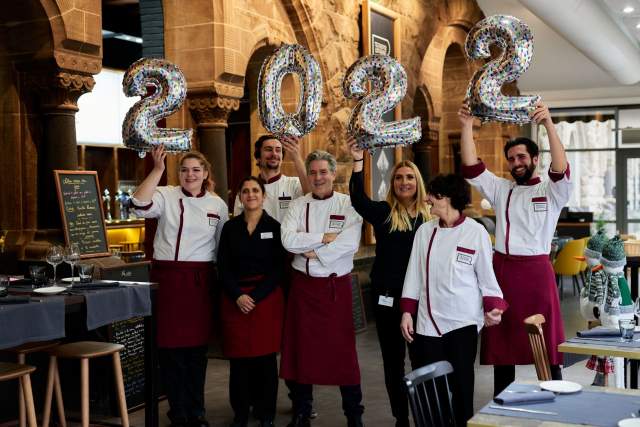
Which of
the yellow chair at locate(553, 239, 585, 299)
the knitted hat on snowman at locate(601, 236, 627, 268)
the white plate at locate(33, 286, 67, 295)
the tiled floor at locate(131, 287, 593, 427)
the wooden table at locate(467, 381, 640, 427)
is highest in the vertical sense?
the knitted hat on snowman at locate(601, 236, 627, 268)

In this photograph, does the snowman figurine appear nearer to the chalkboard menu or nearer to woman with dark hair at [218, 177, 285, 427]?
woman with dark hair at [218, 177, 285, 427]

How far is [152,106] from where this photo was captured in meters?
4.29

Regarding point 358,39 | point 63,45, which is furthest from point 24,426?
point 358,39

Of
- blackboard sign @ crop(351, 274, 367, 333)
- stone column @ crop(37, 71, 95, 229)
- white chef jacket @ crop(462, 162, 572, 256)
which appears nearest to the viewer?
white chef jacket @ crop(462, 162, 572, 256)

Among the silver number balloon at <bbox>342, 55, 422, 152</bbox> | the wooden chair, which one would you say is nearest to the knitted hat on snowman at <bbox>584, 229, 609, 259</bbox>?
the wooden chair

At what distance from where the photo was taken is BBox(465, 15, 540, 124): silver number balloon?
396cm

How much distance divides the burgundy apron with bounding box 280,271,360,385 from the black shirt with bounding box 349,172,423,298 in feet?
0.84

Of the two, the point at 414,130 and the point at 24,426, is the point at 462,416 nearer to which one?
the point at 414,130

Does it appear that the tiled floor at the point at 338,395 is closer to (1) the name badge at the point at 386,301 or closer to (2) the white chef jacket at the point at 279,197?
(1) the name badge at the point at 386,301

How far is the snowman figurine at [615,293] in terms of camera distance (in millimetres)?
3801

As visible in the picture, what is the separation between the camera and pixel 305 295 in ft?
14.3

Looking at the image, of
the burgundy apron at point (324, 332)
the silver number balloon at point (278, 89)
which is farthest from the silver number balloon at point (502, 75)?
the burgundy apron at point (324, 332)

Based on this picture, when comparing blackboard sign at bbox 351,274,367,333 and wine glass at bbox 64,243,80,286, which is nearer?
wine glass at bbox 64,243,80,286

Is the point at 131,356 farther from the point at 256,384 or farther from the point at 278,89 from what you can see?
the point at 278,89
